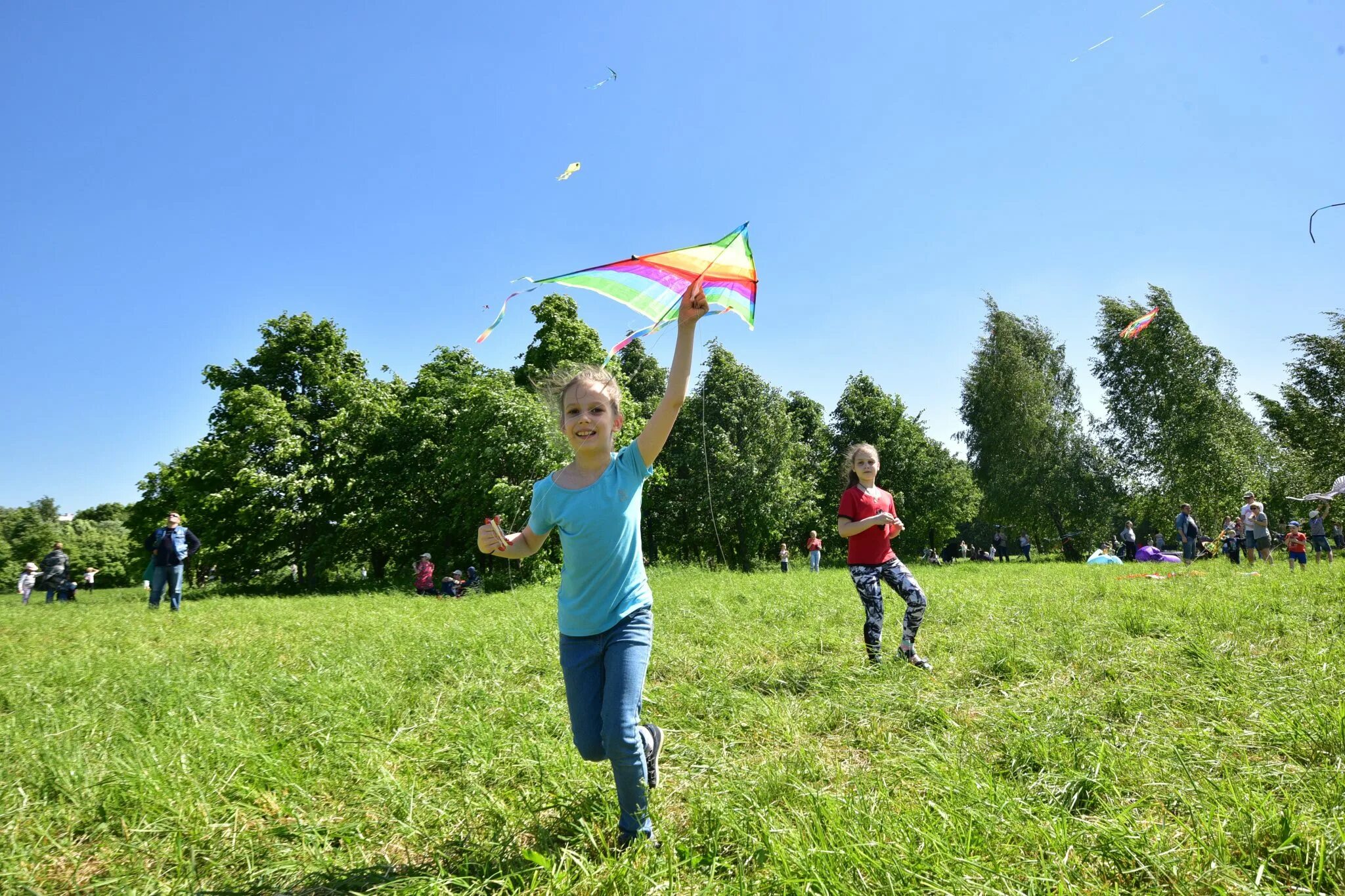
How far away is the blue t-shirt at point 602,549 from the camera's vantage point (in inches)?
121

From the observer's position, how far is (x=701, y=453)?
1363 inches

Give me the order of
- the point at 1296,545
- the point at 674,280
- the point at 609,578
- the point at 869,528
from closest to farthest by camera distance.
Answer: the point at 609,578
the point at 674,280
the point at 869,528
the point at 1296,545

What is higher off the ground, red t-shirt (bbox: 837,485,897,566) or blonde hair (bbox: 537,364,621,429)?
blonde hair (bbox: 537,364,621,429)

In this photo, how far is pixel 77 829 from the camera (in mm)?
3217

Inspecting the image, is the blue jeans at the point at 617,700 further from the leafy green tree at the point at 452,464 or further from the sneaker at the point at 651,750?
the leafy green tree at the point at 452,464

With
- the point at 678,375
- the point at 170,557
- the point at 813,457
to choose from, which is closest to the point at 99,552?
the point at 813,457

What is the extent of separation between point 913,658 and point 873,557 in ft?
2.89

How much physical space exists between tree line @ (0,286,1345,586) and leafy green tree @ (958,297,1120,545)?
10cm

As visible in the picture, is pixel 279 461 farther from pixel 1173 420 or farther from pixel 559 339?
pixel 1173 420

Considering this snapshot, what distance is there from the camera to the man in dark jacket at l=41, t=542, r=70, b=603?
22.5 m

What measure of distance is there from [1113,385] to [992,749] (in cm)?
3705

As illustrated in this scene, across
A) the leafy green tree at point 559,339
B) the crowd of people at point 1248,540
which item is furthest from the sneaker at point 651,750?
the leafy green tree at point 559,339

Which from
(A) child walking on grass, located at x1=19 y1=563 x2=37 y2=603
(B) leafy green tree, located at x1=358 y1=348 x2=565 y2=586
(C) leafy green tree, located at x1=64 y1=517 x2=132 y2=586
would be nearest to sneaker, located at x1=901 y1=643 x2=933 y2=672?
(B) leafy green tree, located at x1=358 y1=348 x2=565 y2=586

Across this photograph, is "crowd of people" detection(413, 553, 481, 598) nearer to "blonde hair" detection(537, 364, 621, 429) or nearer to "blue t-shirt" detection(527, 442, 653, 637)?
"blonde hair" detection(537, 364, 621, 429)
